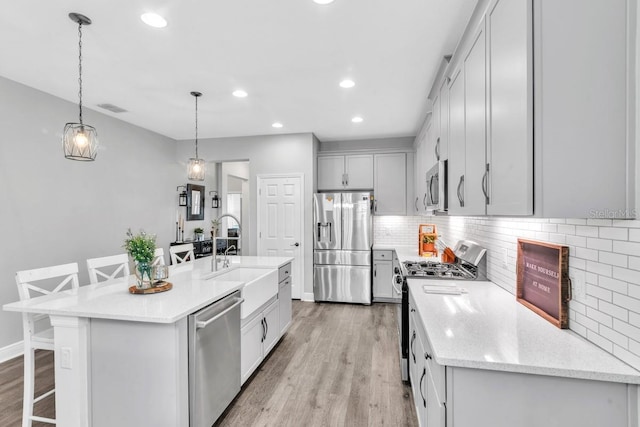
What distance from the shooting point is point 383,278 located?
16.0 feet

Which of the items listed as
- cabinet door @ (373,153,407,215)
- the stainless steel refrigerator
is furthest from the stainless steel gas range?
cabinet door @ (373,153,407,215)

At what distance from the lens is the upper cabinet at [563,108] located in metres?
0.91

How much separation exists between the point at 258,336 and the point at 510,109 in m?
2.50

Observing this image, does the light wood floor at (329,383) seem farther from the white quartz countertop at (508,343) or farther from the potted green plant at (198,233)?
the potted green plant at (198,233)

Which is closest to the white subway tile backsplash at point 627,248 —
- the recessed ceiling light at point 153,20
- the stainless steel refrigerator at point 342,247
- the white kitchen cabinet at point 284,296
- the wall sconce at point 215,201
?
the white kitchen cabinet at point 284,296

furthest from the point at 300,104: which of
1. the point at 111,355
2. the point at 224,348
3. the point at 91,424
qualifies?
the point at 91,424

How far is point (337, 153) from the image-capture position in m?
5.30

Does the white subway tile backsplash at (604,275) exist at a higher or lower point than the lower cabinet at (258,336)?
higher

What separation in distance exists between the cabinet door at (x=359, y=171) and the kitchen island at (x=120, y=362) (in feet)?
12.7

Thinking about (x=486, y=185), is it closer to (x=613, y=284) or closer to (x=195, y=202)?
(x=613, y=284)

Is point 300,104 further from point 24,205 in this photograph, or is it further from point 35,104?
point 24,205

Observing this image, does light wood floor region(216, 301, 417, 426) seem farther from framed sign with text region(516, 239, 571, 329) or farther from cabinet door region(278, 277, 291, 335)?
framed sign with text region(516, 239, 571, 329)

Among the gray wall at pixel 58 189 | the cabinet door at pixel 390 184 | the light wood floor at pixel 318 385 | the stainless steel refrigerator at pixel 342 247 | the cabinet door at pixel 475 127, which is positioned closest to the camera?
the cabinet door at pixel 475 127

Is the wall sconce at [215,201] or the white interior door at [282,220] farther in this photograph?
the wall sconce at [215,201]
